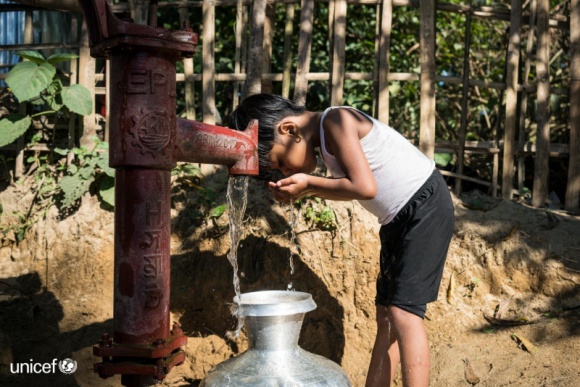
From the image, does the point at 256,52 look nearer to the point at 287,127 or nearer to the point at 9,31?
the point at 287,127

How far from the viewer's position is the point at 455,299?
3588mm

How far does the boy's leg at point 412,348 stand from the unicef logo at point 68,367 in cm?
177

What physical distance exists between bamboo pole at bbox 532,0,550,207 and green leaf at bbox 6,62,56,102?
2.99 metres

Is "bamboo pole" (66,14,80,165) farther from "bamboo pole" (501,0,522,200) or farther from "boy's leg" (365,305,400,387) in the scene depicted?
"bamboo pole" (501,0,522,200)

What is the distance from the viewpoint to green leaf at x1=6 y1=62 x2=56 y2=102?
3.84 metres

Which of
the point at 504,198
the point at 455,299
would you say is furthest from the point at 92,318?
the point at 504,198

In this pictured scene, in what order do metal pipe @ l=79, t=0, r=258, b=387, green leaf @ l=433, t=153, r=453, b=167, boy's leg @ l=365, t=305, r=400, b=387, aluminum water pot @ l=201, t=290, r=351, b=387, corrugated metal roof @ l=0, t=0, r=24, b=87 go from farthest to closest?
1. corrugated metal roof @ l=0, t=0, r=24, b=87
2. green leaf @ l=433, t=153, r=453, b=167
3. boy's leg @ l=365, t=305, r=400, b=387
4. aluminum water pot @ l=201, t=290, r=351, b=387
5. metal pipe @ l=79, t=0, r=258, b=387

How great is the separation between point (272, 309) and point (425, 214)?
83 cm

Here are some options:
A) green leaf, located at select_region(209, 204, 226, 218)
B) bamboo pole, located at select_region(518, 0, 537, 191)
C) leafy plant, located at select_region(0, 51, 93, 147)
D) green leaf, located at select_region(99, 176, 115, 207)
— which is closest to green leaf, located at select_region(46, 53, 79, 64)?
leafy plant, located at select_region(0, 51, 93, 147)

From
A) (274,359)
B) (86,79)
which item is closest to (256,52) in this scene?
(86,79)

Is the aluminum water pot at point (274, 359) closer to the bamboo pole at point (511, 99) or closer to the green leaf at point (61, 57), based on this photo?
the bamboo pole at point (511, 99)

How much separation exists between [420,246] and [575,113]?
2.01 meters

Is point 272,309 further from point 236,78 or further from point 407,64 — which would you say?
point 407,64

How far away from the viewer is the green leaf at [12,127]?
13.1 feet
